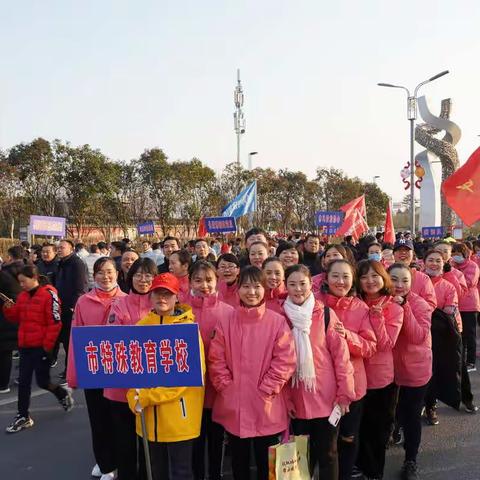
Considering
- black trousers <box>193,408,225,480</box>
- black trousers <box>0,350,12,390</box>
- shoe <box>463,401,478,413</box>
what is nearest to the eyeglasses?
black trousers <box>193,408,225,480</box>

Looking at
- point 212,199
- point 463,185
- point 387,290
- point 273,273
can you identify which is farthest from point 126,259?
point 212,199

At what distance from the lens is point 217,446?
3.60m

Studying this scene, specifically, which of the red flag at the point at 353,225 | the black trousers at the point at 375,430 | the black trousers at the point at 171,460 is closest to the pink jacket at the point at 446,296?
the black trousers at the point at 375,430

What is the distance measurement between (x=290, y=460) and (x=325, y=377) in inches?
21.5

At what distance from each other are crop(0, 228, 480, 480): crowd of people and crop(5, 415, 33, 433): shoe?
12 mm

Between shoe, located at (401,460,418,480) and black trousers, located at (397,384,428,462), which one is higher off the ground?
black trousers, located at (397,384,428,462)

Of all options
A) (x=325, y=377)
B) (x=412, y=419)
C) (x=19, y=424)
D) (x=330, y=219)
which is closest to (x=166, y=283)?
(x=325, y=377)

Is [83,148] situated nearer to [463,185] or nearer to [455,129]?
[463,185]

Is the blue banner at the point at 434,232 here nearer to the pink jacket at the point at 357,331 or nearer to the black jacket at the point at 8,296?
the black jacket at the point at 8,296

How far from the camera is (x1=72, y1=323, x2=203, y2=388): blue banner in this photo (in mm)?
2600

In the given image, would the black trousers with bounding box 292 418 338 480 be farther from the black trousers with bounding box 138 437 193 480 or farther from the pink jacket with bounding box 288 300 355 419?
the black trousers with bounding box 138 437 193 480

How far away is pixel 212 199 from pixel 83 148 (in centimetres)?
858

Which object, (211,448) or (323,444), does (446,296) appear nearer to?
(323,444)

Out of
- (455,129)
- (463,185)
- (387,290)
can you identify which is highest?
(455,129)
